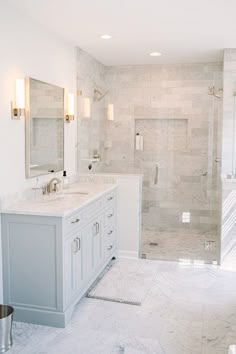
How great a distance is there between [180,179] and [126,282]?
2.07 meters

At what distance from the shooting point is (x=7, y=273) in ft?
10.3

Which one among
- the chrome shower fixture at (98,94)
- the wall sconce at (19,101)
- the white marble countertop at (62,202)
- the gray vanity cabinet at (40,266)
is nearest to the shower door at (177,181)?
the chrome shower fixture at (98,94)

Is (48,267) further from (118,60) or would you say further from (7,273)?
(118,60)

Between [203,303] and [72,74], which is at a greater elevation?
[72,74]

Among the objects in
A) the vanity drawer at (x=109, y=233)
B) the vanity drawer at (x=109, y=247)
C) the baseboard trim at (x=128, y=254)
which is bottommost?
the baseboard trim at (x=128, y=254)

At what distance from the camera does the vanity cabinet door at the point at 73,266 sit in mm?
3104

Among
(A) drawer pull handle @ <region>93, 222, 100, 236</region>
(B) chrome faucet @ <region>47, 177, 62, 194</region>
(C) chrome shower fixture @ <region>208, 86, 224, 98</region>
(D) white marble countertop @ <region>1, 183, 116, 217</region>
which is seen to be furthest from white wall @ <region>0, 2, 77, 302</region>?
(C) chrome shower fixture @ <region>208, 86, 224, 98</region>

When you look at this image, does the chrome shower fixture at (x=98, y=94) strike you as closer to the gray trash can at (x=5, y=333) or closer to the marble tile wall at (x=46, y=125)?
the marble tile wall at (x=46, y=125)

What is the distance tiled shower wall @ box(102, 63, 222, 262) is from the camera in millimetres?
5414

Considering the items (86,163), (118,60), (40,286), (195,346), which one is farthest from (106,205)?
(118,60)

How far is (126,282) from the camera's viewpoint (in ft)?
13.2

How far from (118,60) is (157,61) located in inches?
21.3

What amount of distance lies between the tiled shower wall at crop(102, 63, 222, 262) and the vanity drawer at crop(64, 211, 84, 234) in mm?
2045

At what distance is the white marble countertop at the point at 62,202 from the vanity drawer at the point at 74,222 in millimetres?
54
